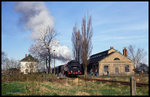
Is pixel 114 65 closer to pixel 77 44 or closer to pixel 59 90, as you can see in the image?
pixel 77 44

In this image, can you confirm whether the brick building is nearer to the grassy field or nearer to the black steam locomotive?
the black steam locomotive

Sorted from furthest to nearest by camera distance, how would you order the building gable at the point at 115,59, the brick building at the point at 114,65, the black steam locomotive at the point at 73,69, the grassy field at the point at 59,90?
the building gable at the point at 115,59
the brick building at the point at 114,65
the black steam locomotive at the point at 73,69
the grassy field at the point at 59,90

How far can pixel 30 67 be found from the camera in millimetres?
21562

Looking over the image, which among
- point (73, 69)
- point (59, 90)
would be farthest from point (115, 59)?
point (59, 90)

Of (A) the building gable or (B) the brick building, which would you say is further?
(A) the building gable

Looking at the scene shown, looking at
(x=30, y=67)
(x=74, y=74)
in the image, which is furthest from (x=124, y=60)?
(x=30, y=67)

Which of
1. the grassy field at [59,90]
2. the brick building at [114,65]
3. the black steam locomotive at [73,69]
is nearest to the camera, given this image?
the grassy field at [59,90]

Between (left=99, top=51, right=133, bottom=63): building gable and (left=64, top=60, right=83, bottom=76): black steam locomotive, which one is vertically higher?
(left=99, top=51, right=133, bottom=63): building gable

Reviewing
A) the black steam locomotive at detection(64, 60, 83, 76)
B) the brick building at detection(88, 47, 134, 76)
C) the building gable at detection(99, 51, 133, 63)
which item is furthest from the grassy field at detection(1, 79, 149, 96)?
the building gable at detection(99, 51, 133, 63)

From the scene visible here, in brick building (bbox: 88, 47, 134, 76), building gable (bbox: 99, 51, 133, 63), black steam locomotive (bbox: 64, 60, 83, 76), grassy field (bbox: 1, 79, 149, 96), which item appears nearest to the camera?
grassy field (bbox: 1, 79, 149, 96)

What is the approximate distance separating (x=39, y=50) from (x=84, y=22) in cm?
1119

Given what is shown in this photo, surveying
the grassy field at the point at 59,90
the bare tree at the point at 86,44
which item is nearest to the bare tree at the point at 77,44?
the bare tree at the point at 86,44

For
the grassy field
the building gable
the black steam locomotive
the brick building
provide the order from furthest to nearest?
the building gable → the brick building → the black steam locomotive → the grassy field

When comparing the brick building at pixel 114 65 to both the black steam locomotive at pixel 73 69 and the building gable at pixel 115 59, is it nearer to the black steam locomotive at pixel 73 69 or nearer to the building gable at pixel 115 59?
the building gable at pixel 115 59
